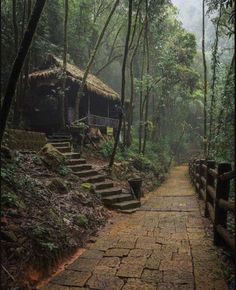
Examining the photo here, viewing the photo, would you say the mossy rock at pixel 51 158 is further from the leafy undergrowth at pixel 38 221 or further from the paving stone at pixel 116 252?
the paving stone at pixel 116 252

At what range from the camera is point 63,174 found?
8070 millimetres

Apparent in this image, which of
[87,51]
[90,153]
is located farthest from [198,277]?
[87,51]

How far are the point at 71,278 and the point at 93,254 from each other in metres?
0.86

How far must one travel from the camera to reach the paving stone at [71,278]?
382 cm

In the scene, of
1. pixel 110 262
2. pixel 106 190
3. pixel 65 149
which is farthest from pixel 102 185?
pixel 110 262

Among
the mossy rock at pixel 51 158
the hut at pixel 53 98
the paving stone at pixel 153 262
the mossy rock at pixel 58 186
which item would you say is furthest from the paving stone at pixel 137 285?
the hut at pixel 53 98

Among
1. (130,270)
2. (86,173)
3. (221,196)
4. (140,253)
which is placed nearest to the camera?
(130,270)

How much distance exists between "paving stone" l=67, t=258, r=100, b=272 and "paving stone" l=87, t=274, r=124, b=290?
→ 27 centimetres

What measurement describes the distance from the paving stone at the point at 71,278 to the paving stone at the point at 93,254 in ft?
1.82

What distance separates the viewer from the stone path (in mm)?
3744

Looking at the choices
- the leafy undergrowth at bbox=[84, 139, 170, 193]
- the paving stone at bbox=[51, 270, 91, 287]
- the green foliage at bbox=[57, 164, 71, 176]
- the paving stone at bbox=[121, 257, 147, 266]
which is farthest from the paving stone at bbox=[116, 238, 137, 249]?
the leafy undergrowth at bbox=[84, 139, 170, 193]

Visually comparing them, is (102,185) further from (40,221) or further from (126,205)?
(40,221)

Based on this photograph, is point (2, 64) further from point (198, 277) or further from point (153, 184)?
point (198, 277)

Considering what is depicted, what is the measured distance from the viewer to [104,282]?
12.5 feet
